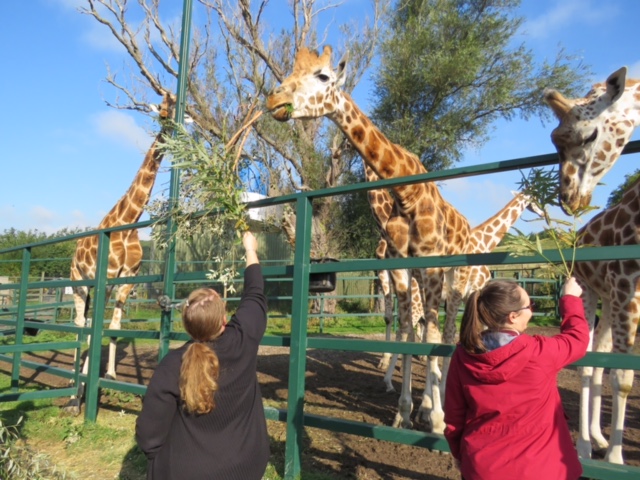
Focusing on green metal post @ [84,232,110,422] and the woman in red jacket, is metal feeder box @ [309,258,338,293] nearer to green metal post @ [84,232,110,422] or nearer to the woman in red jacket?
the woman in red jacket

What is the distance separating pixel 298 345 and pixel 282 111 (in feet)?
6.74

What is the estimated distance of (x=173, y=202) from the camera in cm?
433

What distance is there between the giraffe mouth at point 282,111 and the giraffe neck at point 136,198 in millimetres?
3586

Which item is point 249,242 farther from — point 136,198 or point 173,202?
point 136,198

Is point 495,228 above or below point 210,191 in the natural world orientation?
above

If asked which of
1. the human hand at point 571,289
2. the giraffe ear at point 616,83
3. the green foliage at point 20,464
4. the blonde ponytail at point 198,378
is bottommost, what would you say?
the green foliage at point 20,464

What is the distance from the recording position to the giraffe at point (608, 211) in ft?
9.39

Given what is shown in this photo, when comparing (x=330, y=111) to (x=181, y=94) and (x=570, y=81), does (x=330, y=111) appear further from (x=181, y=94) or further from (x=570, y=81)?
(x=570, y=81)

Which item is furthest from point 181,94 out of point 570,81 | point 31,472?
point 570,81

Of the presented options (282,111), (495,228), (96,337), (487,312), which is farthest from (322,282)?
(495,228)

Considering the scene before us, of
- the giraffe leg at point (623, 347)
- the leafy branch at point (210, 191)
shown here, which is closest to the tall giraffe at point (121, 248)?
the leafy branch at point (210, 191)

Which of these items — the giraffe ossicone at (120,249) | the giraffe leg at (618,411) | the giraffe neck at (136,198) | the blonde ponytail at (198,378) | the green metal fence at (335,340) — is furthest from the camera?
the giraffe neck at (136,198)

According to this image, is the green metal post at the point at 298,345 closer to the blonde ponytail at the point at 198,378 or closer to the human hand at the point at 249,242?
the human hand at the point at 249,242

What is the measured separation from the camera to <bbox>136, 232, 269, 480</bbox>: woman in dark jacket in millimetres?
2309
